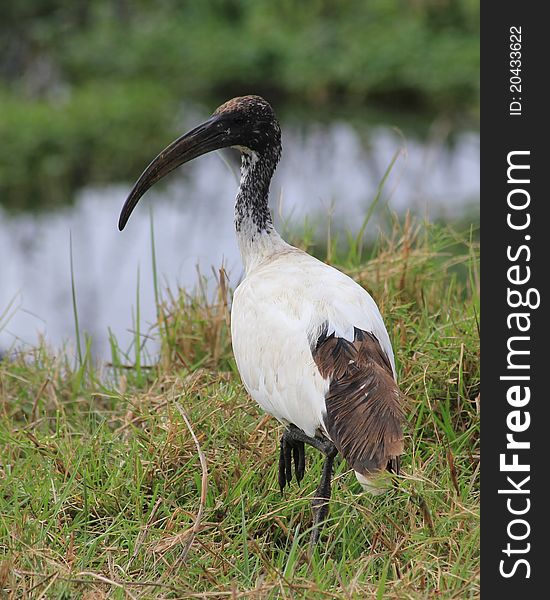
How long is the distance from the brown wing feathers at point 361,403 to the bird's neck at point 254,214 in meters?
0.76

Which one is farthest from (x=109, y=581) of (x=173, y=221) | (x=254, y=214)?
(x=173, y=221)

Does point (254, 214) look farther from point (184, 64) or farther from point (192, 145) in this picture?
point (184, 64)

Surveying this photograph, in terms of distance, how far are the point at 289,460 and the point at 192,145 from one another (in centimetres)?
118

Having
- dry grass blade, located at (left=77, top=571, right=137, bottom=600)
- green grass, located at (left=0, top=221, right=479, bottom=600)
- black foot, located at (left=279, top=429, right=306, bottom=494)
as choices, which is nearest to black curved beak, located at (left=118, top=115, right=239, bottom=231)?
green grass, located at (left=0, top=221, right=479, bottom=600)

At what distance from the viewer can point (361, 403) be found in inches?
114

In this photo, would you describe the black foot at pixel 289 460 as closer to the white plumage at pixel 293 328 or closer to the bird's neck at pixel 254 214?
the white plumage at pixel 293 328

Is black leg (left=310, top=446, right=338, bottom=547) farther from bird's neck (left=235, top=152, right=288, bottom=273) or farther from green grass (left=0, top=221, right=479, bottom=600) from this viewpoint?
bird's neck (left=235, top=152, right=288, bottom=273)

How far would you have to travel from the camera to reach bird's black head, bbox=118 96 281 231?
12.2 ft

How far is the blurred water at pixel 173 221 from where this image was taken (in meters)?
7.97

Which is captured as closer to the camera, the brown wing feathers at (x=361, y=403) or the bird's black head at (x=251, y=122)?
the brown wing feathers at (x=361, y=403)

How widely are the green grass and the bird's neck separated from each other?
543mm

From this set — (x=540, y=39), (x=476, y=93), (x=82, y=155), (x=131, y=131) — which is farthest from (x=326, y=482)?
(x=476, y=93)

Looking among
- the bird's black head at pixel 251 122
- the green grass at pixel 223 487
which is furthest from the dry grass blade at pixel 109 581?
the bird's black head at pixel 251 122

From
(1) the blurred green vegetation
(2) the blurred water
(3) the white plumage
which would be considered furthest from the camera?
(1) the blurred green vegetation
